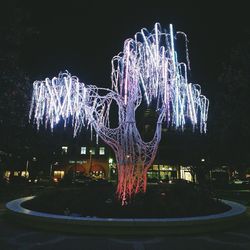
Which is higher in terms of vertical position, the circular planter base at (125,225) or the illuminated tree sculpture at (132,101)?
the illuminated tree sculpture at (132,101)

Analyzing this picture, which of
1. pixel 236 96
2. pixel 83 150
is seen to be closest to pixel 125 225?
pixel 236 96

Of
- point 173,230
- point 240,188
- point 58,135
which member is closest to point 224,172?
point 240,188

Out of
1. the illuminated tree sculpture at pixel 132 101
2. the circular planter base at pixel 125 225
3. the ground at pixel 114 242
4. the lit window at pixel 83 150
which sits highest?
the lit window at pixel 83 150

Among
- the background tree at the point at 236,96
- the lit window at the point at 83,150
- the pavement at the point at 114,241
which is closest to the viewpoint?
the pavement at the point at 114,241

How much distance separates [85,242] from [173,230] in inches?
119

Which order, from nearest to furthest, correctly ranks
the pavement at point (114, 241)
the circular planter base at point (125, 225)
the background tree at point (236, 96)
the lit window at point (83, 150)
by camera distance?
1. the pavement at point (114, 241)
2. the circular planter base at point (125, 225)
3. the background tree at point (236, 96)
4. the lit window at point (83, 150)

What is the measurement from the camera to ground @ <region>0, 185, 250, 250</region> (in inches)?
384

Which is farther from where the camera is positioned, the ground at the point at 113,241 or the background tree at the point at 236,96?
the background tree at the point at 236,96

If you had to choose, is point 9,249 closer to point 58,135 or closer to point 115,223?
point 115,223

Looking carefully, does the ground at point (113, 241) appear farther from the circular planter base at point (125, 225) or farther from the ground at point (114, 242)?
the circular planter base at point (125, 225)

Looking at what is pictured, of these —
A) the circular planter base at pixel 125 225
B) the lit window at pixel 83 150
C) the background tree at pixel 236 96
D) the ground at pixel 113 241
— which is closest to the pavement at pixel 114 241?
the ground at pixel 113 241

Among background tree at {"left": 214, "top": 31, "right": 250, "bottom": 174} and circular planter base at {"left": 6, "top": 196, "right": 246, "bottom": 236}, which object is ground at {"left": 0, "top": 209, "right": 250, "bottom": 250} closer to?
circular planter base at {"left": 6, "top": 196, "right": 246, "bottom": 236}

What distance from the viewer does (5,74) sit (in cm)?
1259

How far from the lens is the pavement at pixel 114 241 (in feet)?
31.9
